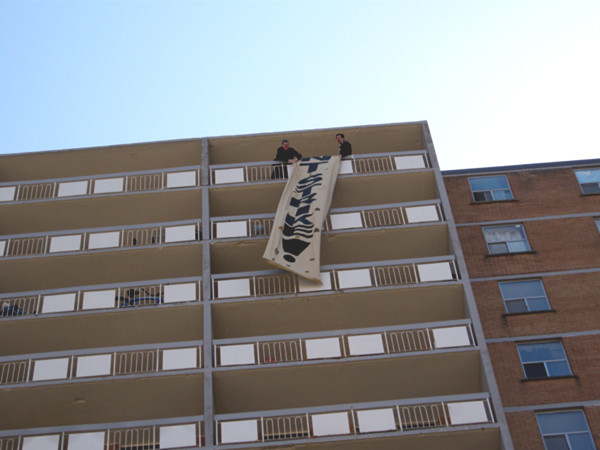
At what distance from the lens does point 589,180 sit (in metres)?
30.5

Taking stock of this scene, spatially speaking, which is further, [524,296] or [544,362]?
[524,296]

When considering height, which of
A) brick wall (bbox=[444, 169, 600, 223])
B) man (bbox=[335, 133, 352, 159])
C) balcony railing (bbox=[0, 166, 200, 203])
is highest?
man (bbox=[335, 133, 352, 159])

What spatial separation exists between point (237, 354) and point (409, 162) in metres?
10.00

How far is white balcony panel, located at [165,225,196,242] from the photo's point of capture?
86.6 feet

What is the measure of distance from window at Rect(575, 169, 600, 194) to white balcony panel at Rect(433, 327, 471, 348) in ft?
32.8

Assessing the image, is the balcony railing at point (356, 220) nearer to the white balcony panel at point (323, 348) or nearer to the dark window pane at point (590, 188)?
the white balcony panel at point (323, 348)

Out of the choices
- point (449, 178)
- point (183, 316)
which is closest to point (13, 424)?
point (183, 316)

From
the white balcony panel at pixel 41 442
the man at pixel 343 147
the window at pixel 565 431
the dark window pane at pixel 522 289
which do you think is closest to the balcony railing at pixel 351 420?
the window at pixel 565 431

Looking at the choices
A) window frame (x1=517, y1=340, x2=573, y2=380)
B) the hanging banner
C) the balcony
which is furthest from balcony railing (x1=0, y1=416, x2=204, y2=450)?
window frame (x1=517, y1=340, x2=573, y2=380)

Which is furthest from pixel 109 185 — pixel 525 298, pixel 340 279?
pixel 525 298

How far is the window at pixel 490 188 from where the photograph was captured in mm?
30281

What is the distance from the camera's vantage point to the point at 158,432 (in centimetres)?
2161

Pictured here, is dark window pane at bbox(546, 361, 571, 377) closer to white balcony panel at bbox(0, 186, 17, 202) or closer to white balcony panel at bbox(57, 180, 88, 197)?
A: white balcony panel at bbox(57, 180, 88, 197)

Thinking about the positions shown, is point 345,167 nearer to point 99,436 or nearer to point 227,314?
point 227,314
